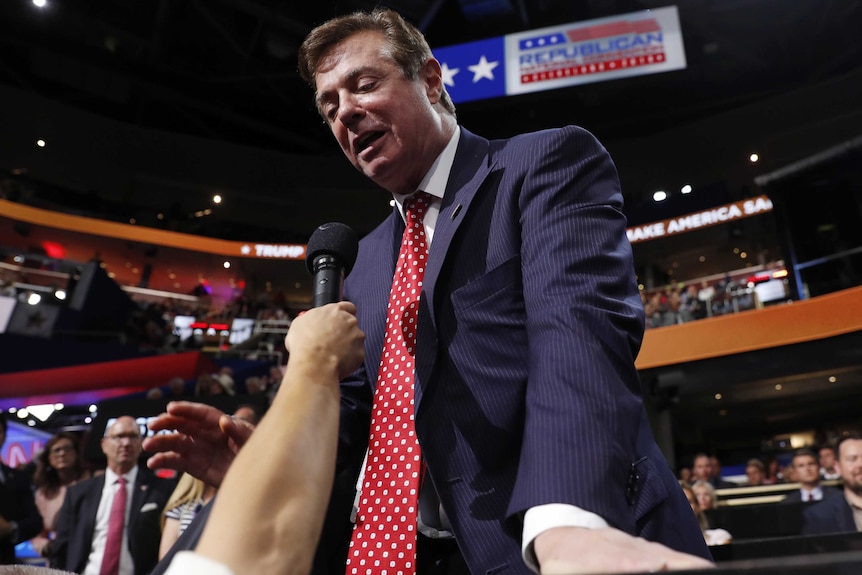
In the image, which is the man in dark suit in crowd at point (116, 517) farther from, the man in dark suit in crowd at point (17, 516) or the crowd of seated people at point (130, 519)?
the man in dark suit in crowd at point (17, 516)

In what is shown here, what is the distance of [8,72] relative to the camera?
17.7 m

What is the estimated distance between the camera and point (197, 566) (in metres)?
0.57

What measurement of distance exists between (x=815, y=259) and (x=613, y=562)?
11666 mm

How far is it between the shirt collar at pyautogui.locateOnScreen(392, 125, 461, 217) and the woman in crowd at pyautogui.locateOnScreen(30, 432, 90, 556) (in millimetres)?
4926

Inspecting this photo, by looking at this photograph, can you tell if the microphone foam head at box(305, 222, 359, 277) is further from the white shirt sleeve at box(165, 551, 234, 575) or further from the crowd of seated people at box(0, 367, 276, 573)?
the crowd of seated people at box(0, 367, 276, 573)

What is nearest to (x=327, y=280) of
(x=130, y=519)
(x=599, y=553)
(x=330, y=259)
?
(x=330, y=259)

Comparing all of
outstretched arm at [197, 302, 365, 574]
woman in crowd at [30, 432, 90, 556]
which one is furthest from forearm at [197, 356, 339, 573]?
woman in crowd at [30, 432, 90, 556]

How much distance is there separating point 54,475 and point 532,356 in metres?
5.44

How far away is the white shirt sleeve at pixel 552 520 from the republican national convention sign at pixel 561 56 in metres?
11.8

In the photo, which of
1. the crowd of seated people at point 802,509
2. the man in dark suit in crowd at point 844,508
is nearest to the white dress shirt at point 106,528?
the crowd of seated people at point 802,509

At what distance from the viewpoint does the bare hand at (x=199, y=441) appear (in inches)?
43.9

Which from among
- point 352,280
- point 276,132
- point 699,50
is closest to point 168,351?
point 276,132

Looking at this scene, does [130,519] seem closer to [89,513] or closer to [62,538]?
[89,513]

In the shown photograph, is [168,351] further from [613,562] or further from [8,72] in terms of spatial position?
[613,562]
